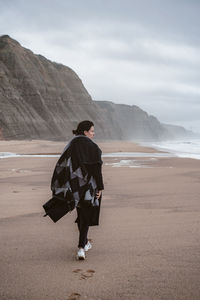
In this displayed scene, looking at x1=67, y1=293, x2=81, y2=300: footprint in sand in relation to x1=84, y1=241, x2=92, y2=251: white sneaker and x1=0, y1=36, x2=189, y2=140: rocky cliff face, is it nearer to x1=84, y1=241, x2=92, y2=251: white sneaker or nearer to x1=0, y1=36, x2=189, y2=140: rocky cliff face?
x1=84, y1=241, x2=92, y2=251: white sneaker

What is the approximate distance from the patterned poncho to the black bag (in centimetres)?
3

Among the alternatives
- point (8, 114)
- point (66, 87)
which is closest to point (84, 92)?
point (66, 87)

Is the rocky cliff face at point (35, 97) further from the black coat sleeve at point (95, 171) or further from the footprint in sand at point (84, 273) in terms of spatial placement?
the footprint in sand at point (84, 273)

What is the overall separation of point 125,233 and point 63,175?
1.48 m

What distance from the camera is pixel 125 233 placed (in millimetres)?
5047

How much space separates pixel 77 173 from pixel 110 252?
1.06 metres

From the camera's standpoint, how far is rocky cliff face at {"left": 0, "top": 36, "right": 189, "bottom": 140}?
6688cm

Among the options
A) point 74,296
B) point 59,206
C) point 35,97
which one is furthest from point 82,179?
point 35,97

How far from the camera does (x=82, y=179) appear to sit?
410 centimetres

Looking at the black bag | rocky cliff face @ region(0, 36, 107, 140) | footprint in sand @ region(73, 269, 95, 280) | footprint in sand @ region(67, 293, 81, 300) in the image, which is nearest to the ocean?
the black bag

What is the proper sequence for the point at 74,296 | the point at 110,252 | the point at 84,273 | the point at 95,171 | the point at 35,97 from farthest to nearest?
the point at 35,97 < the point at 110,252 < the point at 95,171 < the point at 84,273 < the point at 74,296

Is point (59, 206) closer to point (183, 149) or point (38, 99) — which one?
point (183, 149)

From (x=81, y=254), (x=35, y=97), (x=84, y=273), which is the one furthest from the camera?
(x=35, y=97)

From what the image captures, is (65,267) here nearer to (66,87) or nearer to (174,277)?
(174,277)
